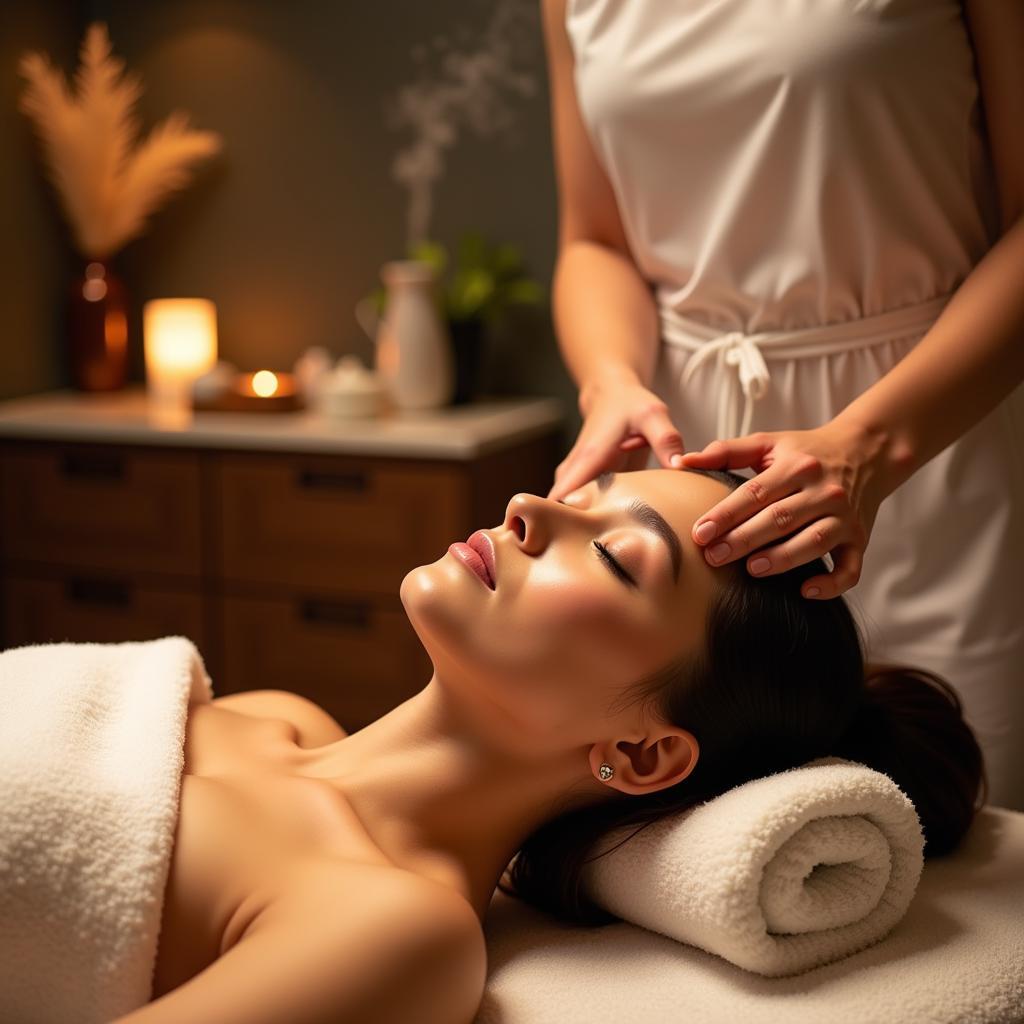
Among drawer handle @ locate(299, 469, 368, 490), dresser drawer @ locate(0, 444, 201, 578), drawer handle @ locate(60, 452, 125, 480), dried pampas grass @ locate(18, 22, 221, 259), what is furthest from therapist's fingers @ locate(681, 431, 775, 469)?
dried pampas grass @ locate(18, 22, 221, 259)

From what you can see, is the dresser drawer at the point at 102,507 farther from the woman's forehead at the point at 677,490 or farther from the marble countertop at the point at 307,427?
the woman's forehead at the point at 677,490

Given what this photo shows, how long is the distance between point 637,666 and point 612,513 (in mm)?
158

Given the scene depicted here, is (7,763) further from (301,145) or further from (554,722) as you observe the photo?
(301,145)

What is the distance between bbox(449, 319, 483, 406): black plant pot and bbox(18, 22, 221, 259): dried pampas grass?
35.7 inches

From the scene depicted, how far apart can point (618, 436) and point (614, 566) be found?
25 centimetres

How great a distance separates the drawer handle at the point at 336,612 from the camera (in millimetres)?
2904

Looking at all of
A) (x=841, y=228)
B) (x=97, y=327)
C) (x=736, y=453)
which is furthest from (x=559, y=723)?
(x=97, y=327)

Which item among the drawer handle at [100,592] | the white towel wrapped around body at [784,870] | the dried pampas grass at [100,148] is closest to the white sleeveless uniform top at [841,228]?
the white towel wrapped around body at [784,870]

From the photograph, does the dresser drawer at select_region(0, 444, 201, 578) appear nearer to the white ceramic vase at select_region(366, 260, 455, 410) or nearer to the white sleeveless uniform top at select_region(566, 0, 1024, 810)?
the white ceramic vase at select_region(366, 260, 455, 410)

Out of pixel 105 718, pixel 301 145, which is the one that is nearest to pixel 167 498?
pixel 301 145

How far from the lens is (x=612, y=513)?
49.3 inches

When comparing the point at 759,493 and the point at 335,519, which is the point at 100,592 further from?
the point at 759,493

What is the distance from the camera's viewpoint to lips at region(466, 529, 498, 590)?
3.94ft

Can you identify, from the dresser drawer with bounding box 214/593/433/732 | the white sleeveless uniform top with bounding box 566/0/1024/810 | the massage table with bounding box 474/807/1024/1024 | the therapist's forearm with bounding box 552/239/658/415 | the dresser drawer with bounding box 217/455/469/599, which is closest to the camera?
the massage table with bounding box 474/807/1024/1024
